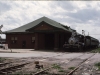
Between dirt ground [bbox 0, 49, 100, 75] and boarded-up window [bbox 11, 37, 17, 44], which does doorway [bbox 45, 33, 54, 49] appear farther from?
dirt ground [bbox 0, 49, 100, 75]

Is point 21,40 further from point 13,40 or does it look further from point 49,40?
point 49,40

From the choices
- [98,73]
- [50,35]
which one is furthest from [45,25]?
[98,73]

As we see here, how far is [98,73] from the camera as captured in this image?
417 inches

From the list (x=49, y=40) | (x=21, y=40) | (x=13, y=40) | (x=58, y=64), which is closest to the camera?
(x=58, y=64)

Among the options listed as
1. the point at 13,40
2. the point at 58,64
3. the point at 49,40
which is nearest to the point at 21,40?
the point at 13,40

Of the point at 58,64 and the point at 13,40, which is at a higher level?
the point at 13,40

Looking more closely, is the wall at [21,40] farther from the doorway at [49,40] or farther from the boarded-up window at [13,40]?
the doorway at [49,40]

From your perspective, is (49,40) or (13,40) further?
(49,40)

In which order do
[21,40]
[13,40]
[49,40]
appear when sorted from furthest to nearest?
[49,40], [13,40], [21,40]

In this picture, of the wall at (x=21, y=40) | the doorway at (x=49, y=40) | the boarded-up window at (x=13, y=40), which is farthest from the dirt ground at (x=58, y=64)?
the boarded-up window at (x=13, y=40)

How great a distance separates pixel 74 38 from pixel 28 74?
24649 millimetres

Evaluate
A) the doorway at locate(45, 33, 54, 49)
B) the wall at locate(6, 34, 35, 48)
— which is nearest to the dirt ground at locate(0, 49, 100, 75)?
the wall at locate(6, 34, 35, 48)

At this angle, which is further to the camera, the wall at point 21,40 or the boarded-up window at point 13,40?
the boarded-up window at point 13,40

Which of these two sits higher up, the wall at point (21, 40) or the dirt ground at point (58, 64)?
the wall at point (21, 40)
